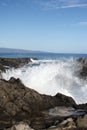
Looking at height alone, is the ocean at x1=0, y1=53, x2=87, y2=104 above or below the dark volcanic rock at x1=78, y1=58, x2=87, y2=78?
below

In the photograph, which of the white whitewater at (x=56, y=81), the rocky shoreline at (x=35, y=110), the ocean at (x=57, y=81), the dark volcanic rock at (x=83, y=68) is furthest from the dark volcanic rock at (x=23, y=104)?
the dark volcanic rock at (x=83, y=68)

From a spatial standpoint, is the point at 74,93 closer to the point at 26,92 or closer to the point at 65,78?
the point at 65,78

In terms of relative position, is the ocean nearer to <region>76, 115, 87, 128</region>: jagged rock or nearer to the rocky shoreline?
the rocky shoreline

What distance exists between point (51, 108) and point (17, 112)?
7.24 feet

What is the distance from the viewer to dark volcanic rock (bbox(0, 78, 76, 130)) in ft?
56.6

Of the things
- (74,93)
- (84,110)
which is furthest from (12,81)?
(74,93)

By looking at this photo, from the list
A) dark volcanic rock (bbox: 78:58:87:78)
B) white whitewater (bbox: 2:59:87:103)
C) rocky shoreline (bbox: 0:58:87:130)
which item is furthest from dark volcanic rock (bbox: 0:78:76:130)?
dark volcanic rock (bbox: 78:58:87:78)

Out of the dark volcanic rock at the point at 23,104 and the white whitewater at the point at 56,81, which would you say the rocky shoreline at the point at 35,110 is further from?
the white whitewater at the point at 56,81

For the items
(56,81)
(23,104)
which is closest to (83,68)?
(56,81)

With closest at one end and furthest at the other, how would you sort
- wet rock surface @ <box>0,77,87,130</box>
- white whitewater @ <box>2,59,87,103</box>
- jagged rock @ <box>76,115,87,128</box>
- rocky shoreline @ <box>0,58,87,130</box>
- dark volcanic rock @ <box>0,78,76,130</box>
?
jagged rock @ <box>76,115,87,128</box>
rocky shoreline @ <box>0,58,87,130</box>
wet rock surface @ <box>0,77,87,130</box>
dark volcanic rock @ <box>0,78,76,130</box>
white whitewater @ <box>2,59,87,103</box>

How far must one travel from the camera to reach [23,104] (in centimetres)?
1934

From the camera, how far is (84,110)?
19.3m

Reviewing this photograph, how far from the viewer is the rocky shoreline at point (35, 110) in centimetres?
1580

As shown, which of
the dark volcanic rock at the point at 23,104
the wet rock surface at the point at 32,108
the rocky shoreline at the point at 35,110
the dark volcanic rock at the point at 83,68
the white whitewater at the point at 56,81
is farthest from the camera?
the dark volcanic rock at the point at 83,68
